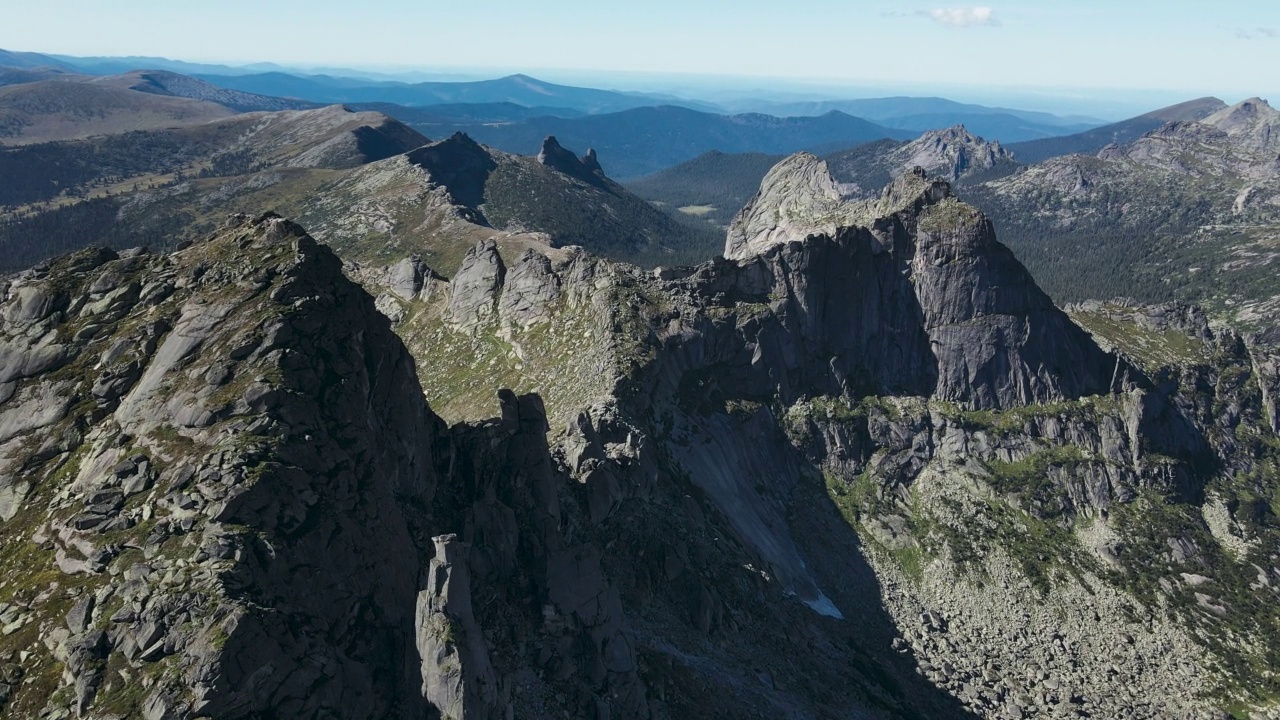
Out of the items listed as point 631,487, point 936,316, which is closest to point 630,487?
point 631,487

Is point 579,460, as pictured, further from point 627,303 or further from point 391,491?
point 627,303

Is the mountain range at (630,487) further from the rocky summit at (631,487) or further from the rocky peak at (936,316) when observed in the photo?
the rocky peak at (936,316)

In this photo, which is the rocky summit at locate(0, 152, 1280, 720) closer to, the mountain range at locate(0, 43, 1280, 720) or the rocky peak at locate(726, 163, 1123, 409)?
the mountain range at locate(0, 43, 1280, 720)

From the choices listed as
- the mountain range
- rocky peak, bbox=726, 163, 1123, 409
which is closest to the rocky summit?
the mountain range

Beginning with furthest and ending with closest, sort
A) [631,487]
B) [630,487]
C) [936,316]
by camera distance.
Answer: [936,316], [631,487], [630,487]

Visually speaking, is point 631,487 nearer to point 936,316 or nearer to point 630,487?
point 630,487

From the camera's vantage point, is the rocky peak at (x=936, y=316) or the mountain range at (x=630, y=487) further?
the rocky peak at (x=936, y=316)

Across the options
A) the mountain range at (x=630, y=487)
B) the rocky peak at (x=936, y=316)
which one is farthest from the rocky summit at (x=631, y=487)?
the rocky peak at (x=936, y=316)

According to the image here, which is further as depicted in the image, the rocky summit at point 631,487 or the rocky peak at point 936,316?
the rocky peak at point 936,316
